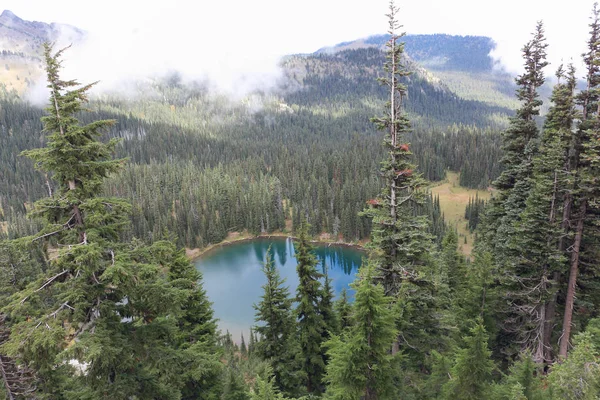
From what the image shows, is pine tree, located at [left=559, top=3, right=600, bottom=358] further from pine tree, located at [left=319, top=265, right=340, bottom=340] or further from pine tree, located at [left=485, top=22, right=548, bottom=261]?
pine tree, located at [left=319, top=265, right=340, bottom=340]

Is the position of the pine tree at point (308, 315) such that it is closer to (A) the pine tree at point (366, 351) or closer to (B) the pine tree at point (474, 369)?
(B) the pine tree at point (474, 369)

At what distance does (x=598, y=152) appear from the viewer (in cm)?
1695

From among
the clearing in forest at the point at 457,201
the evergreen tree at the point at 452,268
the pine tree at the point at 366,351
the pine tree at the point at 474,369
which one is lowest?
the clearing in forest at the point at 457,201

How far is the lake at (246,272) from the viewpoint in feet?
210

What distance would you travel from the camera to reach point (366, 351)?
10094 mm

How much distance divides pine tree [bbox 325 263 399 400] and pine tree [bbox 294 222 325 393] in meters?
12.3

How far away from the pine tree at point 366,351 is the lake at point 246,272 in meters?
49.8

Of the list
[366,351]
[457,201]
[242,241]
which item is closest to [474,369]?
[366,351]

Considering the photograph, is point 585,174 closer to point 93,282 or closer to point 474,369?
point 474,369

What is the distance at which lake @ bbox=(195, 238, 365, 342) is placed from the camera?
64.0 metres

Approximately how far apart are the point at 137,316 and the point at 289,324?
14238 millimetres

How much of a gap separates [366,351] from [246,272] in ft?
260

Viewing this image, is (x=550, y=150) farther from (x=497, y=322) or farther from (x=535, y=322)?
(x=497, y=322)

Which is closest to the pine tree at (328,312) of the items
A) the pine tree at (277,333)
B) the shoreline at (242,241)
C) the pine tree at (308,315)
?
the pine tree at (308,315)
